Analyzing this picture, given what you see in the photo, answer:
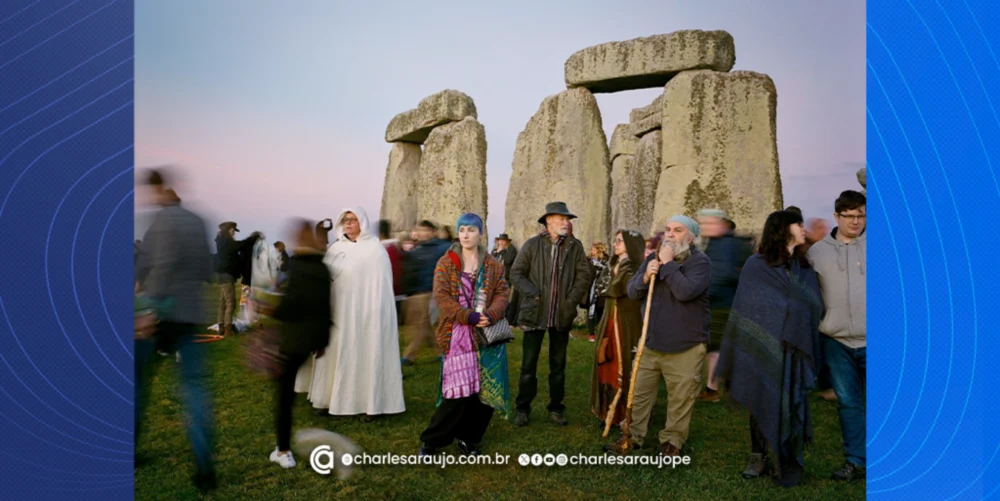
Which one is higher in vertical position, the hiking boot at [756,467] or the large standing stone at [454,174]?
the large standing stone at [454,174]

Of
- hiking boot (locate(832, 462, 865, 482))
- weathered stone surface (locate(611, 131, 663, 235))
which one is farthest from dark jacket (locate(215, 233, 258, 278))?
weathered stone surface (locate(611, 131, 663, 235))

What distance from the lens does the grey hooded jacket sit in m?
3.87

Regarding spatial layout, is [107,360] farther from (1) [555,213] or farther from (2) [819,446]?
(2) [819,446]

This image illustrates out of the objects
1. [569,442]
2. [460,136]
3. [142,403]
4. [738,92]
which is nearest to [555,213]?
[569,442]

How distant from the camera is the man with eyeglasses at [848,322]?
3877 mm

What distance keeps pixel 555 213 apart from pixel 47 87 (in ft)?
11.1

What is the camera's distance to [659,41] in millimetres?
8461

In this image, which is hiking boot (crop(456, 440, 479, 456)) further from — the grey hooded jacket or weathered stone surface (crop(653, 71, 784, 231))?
weathered stone surface (crop(653, 71, 784, 231))

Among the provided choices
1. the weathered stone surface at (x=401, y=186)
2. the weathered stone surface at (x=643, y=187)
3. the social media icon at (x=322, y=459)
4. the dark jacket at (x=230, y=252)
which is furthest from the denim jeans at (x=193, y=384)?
the weathered stone surface at (x=643, y=187)

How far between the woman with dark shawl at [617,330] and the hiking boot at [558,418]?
263 millimetres

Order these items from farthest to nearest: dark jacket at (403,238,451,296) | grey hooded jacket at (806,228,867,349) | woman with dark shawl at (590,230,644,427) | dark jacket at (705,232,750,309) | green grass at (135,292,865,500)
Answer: dark jacket at (403,238,451,296) < dark jacket at (705,232,750,309) < woman with dark shawl at (590,230,644,427) < grey hooded jacket at (806,228,867,349) < green grass at (135,292,865,500)

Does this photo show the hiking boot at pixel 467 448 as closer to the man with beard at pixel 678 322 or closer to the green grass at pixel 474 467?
the green grass at pixel 474 467

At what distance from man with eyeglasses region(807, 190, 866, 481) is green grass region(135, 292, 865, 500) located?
312 millimetres

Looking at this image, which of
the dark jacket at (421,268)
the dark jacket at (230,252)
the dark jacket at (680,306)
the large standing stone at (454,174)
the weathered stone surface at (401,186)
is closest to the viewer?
the dark jacket at (680,306)
